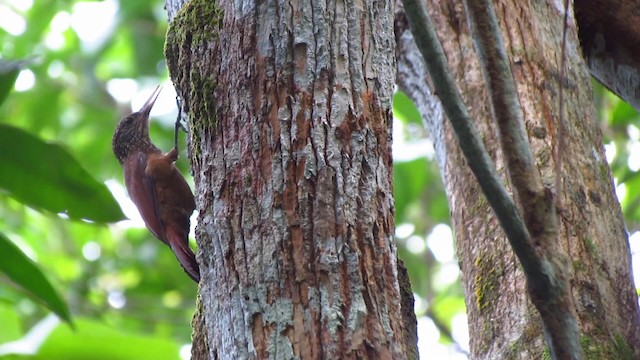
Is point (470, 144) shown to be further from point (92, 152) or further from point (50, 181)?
point (92, 152)

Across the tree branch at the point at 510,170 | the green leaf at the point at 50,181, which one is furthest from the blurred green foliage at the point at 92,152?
the tree branch at the point at 510,170

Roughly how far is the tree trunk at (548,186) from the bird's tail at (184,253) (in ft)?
3.76

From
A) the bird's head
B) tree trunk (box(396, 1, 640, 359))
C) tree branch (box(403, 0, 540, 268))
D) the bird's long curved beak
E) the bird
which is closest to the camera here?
A: tree branch (box(403, 0, 540, 268))

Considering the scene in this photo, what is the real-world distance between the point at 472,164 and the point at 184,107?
2.67 ft

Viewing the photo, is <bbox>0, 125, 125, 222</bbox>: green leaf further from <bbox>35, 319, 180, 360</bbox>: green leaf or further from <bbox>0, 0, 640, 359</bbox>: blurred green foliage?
<bbox>0, 0, 640, 359</bbox>: blurred green foliage

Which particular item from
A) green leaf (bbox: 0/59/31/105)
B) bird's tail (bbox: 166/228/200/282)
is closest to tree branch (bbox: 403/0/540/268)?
green leaf (bbox: 0/59/31/105)

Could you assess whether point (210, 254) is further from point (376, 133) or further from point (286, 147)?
point (376, 133)

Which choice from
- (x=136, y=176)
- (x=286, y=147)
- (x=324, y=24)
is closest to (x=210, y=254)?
(x=286, y=147)

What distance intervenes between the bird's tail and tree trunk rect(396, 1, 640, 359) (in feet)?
3.76

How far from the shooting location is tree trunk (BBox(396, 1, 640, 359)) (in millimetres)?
2244

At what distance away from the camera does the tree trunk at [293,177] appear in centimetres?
170

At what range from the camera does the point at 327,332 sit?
1660 millimetres

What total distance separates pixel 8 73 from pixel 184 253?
1803 millimetres

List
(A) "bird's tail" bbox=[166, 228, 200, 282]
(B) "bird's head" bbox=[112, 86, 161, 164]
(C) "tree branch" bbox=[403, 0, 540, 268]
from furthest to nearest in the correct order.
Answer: (B) "bird's head" bbox=[112, 86, 161, 164]
(A) "bird's tail" bbox=[166, 228, 200, 282]
(C) "tree branch" bbox=[403, 0, 540, 268]
